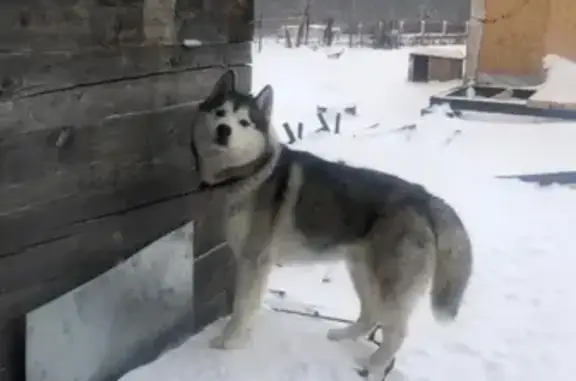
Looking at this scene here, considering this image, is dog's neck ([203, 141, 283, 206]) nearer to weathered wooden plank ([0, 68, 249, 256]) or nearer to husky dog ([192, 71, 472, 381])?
husky dog ([192, 71, 472, 381])

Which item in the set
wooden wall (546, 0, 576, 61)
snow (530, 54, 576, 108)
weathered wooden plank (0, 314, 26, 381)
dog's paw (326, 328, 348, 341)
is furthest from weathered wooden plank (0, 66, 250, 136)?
wooden wall (546, 0, 576, 61)

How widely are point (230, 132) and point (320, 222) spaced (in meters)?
0.32

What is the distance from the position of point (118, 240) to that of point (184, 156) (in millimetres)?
314

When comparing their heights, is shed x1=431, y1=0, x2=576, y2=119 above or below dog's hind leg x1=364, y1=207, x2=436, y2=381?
above

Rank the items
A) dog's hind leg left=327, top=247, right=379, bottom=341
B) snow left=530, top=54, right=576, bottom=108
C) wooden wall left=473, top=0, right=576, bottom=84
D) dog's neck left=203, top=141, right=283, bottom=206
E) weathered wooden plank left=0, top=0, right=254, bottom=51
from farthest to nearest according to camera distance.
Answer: wooden wall left=473, top=0, right=576, bottom=84
snow left=530, top=54, right=576, bottom=108
dog's hind leg left=327, top=247, right=379, bottom=341
dog's neck left=203, top=141, right=283, bottom=206
weathered wooden plank left=0, top=0, right=254, bottom=51

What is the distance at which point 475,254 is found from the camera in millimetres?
3062

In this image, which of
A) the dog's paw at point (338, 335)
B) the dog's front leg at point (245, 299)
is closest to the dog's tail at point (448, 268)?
the dog's paw at point (338, 335)

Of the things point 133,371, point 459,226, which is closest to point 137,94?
point 133,371

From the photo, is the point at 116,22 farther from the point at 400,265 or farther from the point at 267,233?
the point at 400,265

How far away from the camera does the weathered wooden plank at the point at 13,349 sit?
4.95 ft

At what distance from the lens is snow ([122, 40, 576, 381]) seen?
6.56ft

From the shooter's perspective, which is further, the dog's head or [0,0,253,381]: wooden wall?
the dog's head

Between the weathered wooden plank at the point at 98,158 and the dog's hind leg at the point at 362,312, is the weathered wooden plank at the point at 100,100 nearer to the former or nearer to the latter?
the weathered wooden plank at the point at 98,158

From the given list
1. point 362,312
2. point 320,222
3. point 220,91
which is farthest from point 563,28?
point 220,91
